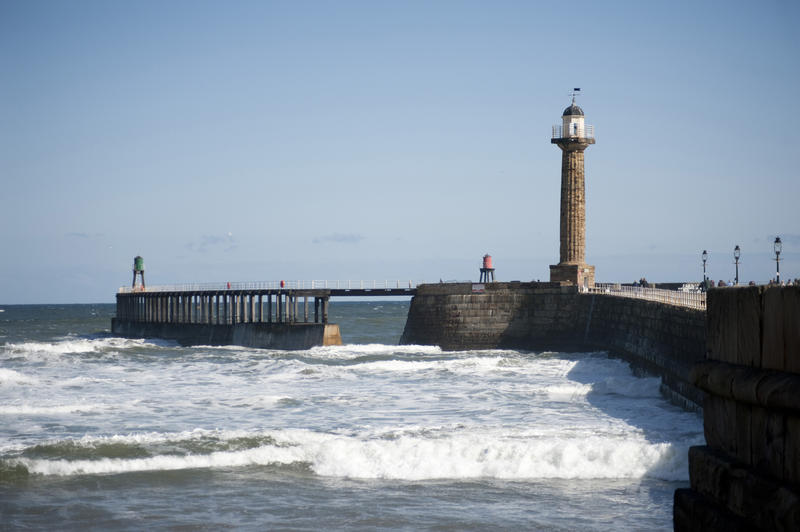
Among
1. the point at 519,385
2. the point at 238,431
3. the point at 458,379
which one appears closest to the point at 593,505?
the point at 238,431

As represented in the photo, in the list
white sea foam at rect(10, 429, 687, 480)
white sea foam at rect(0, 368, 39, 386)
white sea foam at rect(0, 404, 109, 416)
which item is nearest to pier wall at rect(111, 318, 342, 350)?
white sea foam at rect(0, 368, 39, 386)

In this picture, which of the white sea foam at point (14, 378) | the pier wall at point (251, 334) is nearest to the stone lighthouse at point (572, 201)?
the pier wall at point (251, 334)

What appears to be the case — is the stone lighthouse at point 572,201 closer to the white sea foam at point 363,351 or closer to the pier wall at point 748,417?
the white sea foam at point 363,351

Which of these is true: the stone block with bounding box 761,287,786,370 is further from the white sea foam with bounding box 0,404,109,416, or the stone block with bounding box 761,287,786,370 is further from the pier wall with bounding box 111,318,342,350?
the pier wall with bounding box 111,318,342,350

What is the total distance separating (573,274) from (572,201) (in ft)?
10.7

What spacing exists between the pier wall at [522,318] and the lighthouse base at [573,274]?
1.71 meters

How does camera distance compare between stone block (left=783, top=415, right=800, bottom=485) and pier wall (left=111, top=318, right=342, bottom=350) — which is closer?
stone block (left=783, top=415, right=800, bottom=485)

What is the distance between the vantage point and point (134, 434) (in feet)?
49.6

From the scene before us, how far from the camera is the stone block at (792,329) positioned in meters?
3.12

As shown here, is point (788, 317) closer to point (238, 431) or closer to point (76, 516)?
point (76, 516)

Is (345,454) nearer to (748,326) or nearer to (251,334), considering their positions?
(748,326)

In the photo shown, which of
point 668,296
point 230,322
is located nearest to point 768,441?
point 668,296

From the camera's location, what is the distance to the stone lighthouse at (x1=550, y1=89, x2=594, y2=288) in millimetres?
38125

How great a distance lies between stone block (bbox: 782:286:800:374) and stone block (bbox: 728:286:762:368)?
0.22 m
